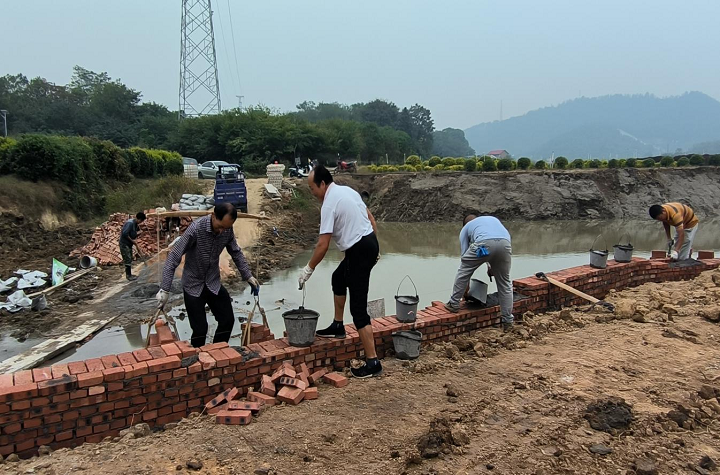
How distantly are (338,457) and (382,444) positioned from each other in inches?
10.3

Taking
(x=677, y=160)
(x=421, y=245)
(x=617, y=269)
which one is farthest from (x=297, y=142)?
(x=617, y=269)

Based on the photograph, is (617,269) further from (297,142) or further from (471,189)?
(297,142)

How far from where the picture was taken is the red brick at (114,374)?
2.79 metres

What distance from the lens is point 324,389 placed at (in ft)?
10.6

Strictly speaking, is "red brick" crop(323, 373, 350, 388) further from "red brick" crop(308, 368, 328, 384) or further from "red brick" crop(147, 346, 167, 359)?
"red brick" crop(147, 346, 167, 359)

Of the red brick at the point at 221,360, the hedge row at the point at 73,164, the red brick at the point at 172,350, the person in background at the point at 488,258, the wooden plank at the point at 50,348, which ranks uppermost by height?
the hedge row at the point at 73,164

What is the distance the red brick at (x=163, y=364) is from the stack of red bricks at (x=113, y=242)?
6.47m

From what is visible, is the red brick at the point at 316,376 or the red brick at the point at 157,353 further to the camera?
the red brick at the point at 316,376

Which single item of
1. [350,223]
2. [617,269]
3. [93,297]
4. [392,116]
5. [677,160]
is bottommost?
[93,297]

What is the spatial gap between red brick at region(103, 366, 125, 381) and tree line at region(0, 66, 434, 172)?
25.9 meters

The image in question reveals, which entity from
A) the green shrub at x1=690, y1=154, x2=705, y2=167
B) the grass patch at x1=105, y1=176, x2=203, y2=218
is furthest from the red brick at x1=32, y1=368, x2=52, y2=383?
the green shrub at x1=690, y1=154, x2=705, y2=167

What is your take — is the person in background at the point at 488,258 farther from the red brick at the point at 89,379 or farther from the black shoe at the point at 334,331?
the red brick at the point at 89,379

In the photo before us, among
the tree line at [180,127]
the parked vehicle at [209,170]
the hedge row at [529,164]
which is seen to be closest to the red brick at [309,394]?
the hedge row at [529,164]

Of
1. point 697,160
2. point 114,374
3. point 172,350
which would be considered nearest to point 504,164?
point 697,160
